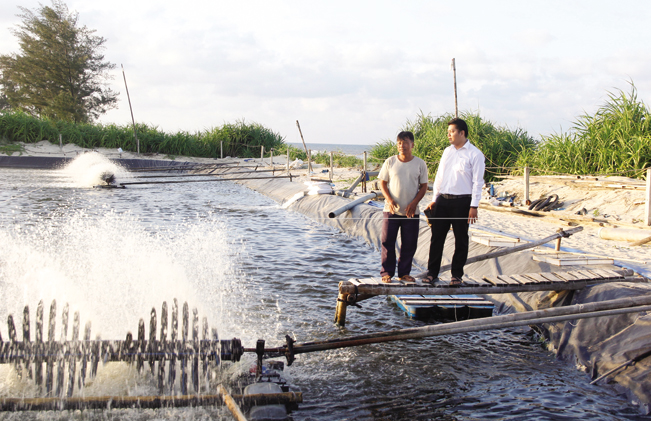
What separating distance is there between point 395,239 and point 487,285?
1.03 metres

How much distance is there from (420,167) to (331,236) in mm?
5605

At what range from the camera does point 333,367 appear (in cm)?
439

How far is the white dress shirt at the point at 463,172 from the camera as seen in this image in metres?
4.68

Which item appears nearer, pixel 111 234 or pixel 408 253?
pixel 408 253

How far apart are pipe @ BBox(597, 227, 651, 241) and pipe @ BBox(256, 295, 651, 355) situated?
358 cm

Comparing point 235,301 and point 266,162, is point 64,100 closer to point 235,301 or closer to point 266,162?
Answer: point 266,162

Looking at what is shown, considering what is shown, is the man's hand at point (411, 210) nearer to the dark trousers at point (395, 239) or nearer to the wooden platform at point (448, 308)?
the dark trousers at point (395, 239)

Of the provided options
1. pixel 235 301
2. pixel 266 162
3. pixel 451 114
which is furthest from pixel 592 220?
pixel 266 162

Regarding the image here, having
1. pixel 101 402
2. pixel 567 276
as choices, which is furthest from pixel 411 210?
pixel 101 402

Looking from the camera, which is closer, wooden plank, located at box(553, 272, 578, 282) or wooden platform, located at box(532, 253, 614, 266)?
wooden plank, located at box(553, 272, 578, 282)

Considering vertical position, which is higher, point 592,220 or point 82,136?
point 82,136

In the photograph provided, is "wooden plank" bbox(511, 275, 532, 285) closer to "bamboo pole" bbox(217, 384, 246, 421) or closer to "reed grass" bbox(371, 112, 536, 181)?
"bamboo pole" bbox(217, 384, 246, 421)

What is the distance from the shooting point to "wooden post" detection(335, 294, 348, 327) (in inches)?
193

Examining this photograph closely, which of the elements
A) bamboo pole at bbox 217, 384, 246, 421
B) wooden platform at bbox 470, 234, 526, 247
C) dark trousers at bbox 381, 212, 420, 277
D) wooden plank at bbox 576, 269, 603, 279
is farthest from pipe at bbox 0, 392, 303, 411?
wooden platform at bbox 470, 234, 526, 247
